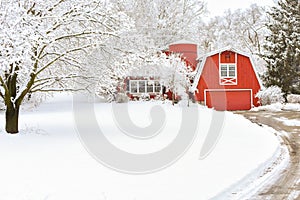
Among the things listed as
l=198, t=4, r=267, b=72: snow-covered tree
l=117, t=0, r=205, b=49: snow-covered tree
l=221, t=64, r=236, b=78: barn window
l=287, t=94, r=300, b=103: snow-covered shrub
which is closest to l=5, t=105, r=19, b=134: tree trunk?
l=221, t=64, r=236, b=78: barn window

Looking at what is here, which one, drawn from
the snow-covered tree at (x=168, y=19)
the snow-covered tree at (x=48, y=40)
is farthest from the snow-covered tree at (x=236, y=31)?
the snow-covered tree at (x=48, y=40)

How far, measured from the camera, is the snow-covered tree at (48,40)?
8.55 m

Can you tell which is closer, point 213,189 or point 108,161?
point 213,189

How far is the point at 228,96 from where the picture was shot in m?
27.9

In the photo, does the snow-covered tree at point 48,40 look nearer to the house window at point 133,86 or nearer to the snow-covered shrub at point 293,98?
the house window at point 133,86

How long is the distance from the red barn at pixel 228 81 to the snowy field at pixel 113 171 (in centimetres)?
1678

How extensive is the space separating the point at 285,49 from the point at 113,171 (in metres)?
23.6

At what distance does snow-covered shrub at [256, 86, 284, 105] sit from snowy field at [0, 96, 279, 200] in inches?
620

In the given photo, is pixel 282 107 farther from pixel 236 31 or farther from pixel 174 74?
pixel 236 31

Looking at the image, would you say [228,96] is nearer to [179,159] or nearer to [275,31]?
[275,31]

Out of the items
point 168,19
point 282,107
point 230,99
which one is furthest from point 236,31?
point 282,107

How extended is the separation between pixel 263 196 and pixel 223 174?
130cm

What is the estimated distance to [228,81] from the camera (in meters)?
27.9

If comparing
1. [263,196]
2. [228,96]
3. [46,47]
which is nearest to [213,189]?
[263,196]
